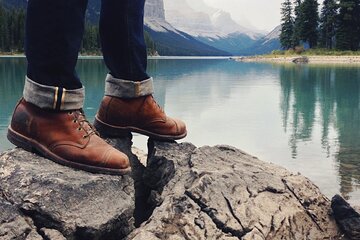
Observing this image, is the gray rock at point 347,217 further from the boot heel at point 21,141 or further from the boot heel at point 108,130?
the boot heel at point 21,141

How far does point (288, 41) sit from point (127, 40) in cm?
7902

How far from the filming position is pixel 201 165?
316cm

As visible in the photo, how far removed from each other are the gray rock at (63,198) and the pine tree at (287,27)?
255 ft

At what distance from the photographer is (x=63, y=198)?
229 cm

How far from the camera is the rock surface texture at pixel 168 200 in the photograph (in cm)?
223

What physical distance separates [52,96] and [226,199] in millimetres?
1210

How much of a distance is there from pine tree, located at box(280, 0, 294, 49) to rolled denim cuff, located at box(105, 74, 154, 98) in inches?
3032

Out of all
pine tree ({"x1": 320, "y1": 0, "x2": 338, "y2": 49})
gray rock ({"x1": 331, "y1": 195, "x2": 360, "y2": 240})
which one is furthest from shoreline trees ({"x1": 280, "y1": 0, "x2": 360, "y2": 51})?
gray rock ({"x1": 331, "y1": 195, "x2": 360, "y2": 240})

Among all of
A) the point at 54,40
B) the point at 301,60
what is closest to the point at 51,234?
A: the point at 54,40

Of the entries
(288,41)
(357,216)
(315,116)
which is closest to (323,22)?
(288,41)

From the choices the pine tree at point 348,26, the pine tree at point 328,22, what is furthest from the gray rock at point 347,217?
the pine tree at point 328,22

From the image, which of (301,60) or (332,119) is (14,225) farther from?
(301,60)

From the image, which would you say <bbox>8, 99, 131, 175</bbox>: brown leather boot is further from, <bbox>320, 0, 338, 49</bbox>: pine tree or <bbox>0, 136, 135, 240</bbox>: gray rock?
<bbox>320, 0, 338, 49</bbox>: pine tree

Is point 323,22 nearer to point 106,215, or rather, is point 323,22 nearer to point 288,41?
point 288,41
